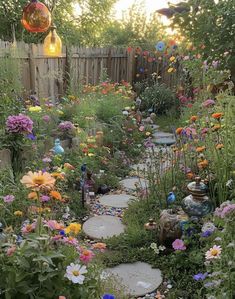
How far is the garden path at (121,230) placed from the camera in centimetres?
250

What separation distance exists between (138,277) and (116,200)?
147 cm

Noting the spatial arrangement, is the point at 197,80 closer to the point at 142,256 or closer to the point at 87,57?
the point at 87,57

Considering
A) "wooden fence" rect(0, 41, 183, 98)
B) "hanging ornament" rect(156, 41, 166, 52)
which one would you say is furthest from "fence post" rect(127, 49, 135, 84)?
"hanging ornament" rect(156, 41, 166, 52)

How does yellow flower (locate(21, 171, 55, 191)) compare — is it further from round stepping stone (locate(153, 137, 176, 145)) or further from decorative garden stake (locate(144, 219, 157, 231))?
round stepping stone (locate(153, 137, 176, 145))

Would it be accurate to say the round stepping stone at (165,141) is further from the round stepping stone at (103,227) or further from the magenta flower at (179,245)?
the magenta flower at (179,245)

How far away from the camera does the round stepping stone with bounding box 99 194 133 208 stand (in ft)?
12.7

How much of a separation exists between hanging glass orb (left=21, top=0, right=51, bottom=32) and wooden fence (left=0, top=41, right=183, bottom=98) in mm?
1361

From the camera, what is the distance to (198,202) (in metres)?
2.92

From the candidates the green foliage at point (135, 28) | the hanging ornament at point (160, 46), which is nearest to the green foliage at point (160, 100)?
the hanging ornament at point (160, 46)

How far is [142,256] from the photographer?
282 cm

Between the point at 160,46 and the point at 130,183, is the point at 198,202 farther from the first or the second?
the point at 160,46

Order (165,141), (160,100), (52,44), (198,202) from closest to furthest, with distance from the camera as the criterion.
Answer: (198,202)
(52,44)
(165,141)
(160,100)

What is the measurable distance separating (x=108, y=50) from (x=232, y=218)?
25.9 feet

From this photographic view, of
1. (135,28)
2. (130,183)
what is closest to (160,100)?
(130,183)
